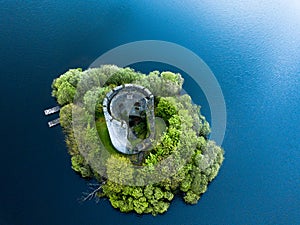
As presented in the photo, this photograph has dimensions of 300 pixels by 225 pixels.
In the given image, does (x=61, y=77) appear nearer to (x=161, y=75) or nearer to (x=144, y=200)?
(x=161, y=75)

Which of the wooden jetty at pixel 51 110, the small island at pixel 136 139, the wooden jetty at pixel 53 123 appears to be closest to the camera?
the small island at pixel 136 139

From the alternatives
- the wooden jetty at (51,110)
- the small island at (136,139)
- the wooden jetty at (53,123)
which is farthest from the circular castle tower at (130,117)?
the wooden jetty at (51,110)

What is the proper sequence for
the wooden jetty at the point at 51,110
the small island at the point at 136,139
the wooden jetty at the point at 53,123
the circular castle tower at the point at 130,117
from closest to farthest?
the circular castle tower at the point at 130,117
the small island at the point at 136,139
the wooden jetty at the point at 53,123
the wooden jetty at the point at 51,110

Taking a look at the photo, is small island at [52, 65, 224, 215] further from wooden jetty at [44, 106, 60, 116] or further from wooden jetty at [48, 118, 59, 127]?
wooden jetty at [48, 118, 59, 127]

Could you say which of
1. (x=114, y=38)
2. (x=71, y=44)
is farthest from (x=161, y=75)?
(x=71, y=44)

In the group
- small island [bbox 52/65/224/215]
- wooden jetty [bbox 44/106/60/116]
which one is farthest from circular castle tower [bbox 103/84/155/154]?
wooden jetty [bbox 44/106/60/116]

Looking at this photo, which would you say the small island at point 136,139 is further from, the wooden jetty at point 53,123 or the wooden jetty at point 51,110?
the wooden jetty at point 53,123

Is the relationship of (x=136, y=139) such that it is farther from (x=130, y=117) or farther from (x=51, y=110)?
(x=51, y=110)

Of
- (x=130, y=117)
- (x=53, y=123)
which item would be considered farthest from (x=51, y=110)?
(x=130, y=117)

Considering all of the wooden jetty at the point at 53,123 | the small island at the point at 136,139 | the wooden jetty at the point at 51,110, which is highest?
the wooden jetty at the point at 51,110

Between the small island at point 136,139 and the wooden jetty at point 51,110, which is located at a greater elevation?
the wooden jetty at point 51,110
